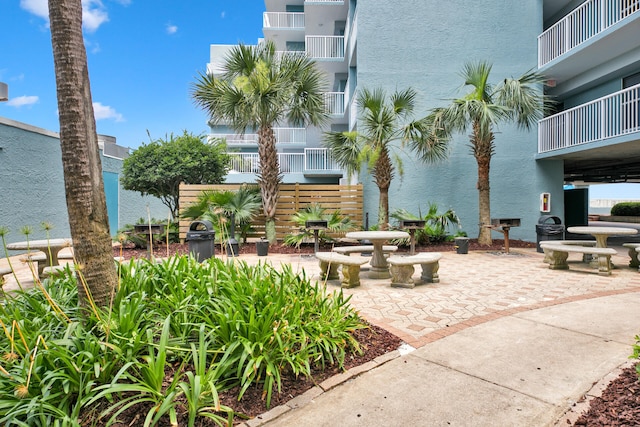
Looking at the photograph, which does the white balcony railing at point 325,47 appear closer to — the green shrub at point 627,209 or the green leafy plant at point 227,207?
the green leafy plant at point 227,207

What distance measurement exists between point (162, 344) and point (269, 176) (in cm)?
885

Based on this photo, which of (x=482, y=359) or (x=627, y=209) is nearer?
(x=482, y=359)

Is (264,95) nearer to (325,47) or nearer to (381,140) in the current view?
(381,140)

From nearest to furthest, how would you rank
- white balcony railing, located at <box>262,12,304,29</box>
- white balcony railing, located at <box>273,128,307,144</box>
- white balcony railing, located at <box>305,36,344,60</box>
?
white balcony railing, located at <box>305,36,344,60</box>, white balcony railing, located at <box>273,128,307,144</box>, white balcony railing, located at <box>262,12,304,29</box>

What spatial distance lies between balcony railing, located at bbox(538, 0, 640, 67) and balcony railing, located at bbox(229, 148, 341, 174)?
9.11 m

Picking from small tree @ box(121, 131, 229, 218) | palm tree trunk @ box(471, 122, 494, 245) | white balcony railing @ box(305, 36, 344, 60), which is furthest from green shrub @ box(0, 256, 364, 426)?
white balcony railing @ box(305, 36, 344, 60)

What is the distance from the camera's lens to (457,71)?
12922 millimetres

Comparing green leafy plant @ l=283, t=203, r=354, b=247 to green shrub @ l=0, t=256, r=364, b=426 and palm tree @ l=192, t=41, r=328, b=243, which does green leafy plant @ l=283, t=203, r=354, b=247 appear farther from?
green shrub @ l=0, t=256, r=364, b=426

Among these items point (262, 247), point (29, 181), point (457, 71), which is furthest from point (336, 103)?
point (29, 181)

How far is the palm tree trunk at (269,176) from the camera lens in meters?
10.8

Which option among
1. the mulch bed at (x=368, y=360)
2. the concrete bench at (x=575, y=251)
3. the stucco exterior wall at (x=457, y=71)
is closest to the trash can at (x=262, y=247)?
the stucco exterior wall at (x=457, y=71)

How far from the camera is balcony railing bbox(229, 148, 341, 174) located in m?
17.3

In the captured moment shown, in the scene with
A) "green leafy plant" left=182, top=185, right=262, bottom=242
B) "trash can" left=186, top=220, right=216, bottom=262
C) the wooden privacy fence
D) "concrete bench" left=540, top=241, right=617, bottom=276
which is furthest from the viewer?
the wooden privacy fence

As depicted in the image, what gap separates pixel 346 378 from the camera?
2.85 m
